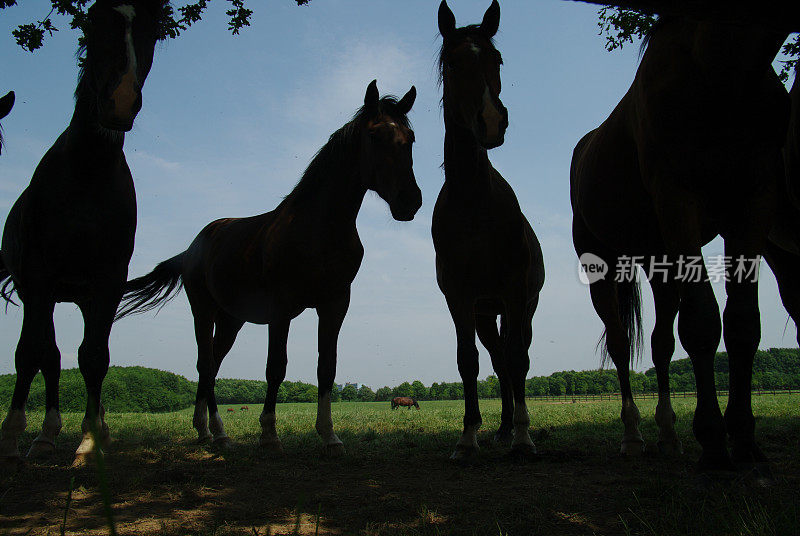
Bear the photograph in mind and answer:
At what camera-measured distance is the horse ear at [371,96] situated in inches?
223

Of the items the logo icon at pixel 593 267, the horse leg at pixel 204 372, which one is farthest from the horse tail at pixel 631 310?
the horse leg at pixel 204 372

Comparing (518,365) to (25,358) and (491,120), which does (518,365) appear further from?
(25,358)

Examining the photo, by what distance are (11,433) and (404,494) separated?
126 inches

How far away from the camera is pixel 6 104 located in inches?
148

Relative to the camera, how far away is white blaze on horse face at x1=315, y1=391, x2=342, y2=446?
529 cm

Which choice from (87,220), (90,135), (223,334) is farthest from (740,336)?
(223,334)

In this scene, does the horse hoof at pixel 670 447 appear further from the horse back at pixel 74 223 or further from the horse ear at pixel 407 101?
the horse back at pixel 74 223

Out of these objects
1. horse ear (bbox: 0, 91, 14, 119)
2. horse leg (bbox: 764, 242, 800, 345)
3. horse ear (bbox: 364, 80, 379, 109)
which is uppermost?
horse ear (bbox: 364, 80, 379, 109)

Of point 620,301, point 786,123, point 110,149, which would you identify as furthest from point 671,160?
point 110,149

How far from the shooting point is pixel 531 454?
175 inches

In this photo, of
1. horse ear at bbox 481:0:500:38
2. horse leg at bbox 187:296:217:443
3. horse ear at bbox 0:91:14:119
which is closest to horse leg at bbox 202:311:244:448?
horse leg at bbox 187:296:217:443

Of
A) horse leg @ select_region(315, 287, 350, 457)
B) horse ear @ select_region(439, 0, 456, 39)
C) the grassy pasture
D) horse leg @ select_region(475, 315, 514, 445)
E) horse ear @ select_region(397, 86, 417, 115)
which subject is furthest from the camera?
horse leg @ select_region(475, 315, 514, 445)

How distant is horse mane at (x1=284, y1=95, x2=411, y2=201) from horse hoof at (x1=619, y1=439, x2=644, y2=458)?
3730 mm

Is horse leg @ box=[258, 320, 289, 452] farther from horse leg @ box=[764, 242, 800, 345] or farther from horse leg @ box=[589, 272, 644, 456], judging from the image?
horse leg @ box=[764, 242, 800, 345]
